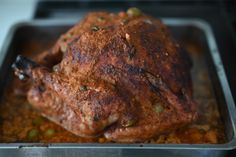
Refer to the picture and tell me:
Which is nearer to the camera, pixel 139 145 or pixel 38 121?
pixel 139 145

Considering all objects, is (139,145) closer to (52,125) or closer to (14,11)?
(52,125)

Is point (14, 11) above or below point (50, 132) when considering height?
above

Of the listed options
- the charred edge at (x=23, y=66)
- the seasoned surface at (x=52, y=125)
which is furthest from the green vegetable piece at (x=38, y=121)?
the charred edge at (x=23, y=66)

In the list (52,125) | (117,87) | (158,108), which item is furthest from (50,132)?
(158,108)

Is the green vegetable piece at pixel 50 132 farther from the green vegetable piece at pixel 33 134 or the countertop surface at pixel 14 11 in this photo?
the countertop surface at pixel 14 11

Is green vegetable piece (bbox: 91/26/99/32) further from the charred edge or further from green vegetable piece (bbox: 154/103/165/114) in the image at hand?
green vegetable piece (bbox: 154/103/165/114)

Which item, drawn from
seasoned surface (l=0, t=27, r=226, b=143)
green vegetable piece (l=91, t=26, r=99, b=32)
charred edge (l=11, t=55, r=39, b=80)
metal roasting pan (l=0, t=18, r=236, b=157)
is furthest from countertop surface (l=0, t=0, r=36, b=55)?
green vegetable piece (l=91, t=26, r=99, b=32)
